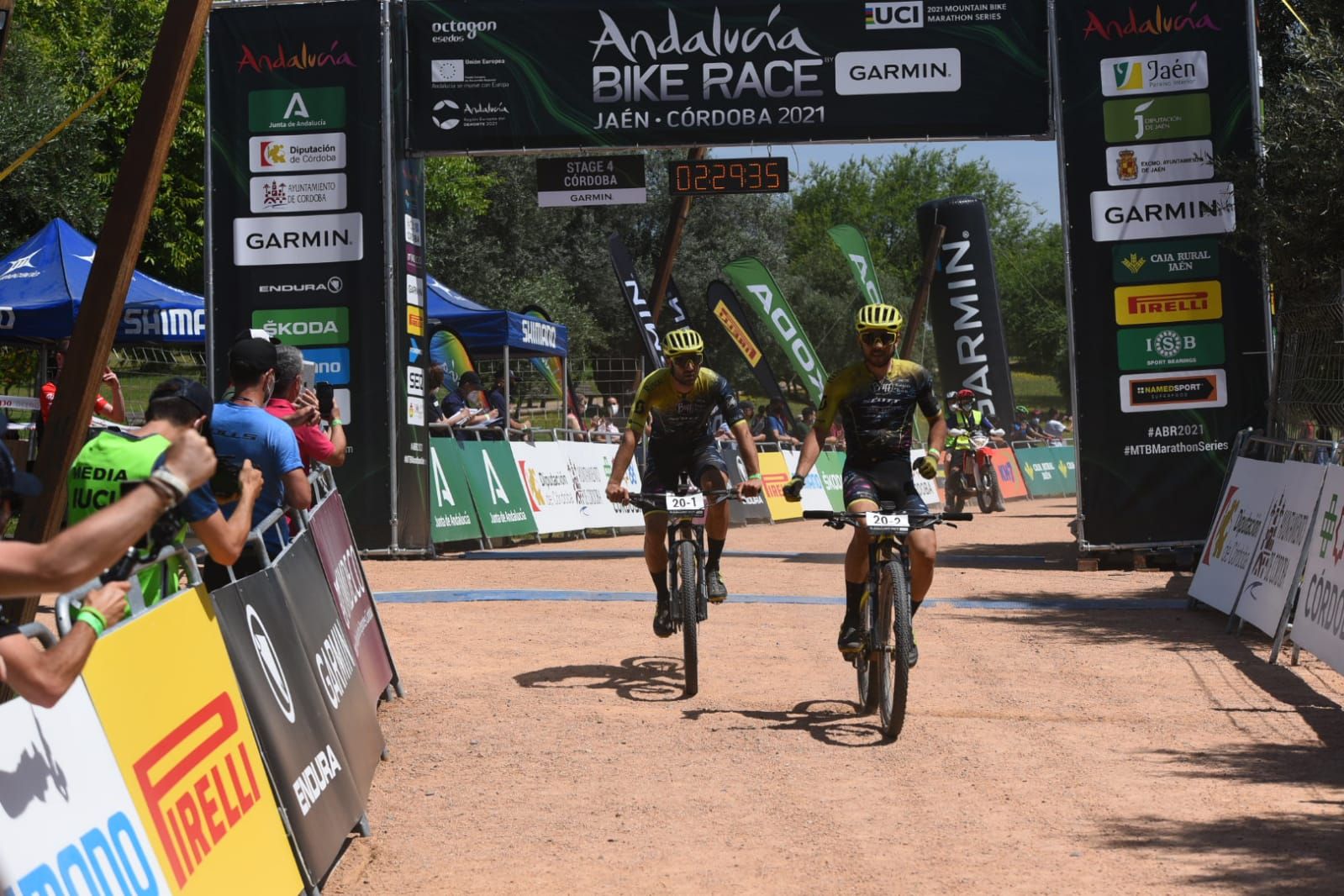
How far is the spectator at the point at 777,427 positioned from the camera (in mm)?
29891

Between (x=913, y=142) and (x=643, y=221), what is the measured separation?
41.8 m

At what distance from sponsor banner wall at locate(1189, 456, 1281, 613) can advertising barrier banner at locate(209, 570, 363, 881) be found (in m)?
7.65

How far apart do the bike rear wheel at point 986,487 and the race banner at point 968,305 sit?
4.33 metres

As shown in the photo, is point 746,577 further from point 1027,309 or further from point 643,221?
point 1027,309

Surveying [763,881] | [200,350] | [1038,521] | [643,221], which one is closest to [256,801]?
[763,881]

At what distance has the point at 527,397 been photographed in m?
32.7

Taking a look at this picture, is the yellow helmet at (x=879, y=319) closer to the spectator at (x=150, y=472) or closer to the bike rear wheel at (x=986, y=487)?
the spectator at (x=150, y=472)

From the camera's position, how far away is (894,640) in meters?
7.42

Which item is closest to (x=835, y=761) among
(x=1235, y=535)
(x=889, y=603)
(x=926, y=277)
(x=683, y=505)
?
(x=889, y=603)

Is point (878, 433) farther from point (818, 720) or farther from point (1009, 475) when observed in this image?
point (1009, 475)

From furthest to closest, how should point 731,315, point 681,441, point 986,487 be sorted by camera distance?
point 731,315 < point 986,487 < point 681,441

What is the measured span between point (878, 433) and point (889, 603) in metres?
1.01

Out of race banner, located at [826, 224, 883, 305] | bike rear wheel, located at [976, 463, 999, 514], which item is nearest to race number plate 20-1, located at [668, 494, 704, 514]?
bike rear wheel, located at [976, 463, 999, 514]

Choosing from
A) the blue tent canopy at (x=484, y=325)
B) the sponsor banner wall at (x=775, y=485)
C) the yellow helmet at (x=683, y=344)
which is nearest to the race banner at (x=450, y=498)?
the blue tent canopy at (x=484, y=325)
